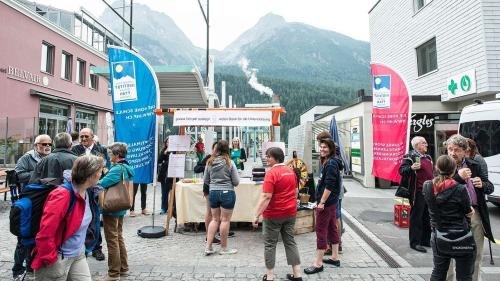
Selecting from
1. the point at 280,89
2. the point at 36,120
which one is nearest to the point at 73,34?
the point at 36,120

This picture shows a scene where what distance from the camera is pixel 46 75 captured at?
18.1 meters

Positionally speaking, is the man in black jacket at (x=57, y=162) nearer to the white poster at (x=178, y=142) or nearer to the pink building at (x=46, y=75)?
the white poster at (x=178, y=142)

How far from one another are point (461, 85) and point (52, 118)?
20.7 m

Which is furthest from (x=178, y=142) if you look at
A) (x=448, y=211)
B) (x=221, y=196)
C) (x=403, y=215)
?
(x=403, y=215)

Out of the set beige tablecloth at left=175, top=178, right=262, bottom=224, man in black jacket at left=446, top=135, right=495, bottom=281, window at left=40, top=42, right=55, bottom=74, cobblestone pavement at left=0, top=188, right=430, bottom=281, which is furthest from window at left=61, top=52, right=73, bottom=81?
man in black jacket at left=446, top=135, right=495, bottom=281

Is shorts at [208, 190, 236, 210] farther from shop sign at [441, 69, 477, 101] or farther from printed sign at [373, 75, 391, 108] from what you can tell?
shop sign at [441, 69, 477, 101]

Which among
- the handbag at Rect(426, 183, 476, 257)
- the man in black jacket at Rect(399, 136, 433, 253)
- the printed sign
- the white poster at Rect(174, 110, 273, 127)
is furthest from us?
the printed sign

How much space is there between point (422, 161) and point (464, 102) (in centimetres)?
A: 979

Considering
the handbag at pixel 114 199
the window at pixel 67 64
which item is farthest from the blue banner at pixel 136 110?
the window at pixel 67 64

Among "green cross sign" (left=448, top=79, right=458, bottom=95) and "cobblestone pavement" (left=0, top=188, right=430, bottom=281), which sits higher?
"green cross sign" (left=448, top=79, right=458, bottom=95)

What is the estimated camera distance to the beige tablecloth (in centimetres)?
621

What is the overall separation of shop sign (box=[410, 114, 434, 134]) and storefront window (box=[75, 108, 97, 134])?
19.8m

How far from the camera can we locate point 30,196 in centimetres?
249

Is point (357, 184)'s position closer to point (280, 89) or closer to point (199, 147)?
point (199, 147)
